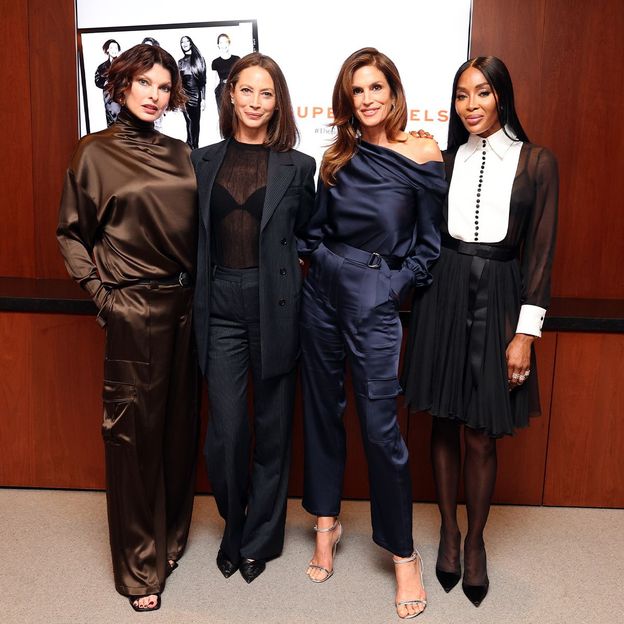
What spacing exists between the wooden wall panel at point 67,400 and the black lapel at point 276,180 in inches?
44.6

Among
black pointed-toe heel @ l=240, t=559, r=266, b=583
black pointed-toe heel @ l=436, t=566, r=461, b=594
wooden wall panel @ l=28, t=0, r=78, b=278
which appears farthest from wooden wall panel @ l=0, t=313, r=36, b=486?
black pointed-toe heel @ l=436, t=566, r=461, b=594

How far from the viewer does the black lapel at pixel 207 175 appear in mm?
2283

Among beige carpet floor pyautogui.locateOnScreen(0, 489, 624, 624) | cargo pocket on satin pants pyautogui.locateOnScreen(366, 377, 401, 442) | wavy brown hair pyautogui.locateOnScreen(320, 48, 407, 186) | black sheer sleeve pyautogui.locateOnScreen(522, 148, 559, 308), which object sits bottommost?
beige carpet floor pyautogui.locateOnScreen(0, 489, 624, 624)

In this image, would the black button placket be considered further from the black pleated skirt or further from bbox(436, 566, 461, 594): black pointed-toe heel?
bbox(436, 566, 461, 594): black pointed-toe heel

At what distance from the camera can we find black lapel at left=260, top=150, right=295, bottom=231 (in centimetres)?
228

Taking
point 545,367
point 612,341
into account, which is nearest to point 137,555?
point 545,367

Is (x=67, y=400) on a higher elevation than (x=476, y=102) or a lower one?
lower

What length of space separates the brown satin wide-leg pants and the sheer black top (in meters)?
0.20

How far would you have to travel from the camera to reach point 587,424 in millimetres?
3066

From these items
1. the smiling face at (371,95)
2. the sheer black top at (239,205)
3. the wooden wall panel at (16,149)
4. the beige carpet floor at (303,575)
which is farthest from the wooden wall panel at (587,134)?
the wooden wall panel at (16,149)

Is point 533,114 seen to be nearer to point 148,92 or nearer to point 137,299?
point 148,92

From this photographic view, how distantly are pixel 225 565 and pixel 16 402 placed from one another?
1.19 meters

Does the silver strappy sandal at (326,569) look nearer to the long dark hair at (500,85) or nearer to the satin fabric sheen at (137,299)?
the satin fabric sheen at (137,299)

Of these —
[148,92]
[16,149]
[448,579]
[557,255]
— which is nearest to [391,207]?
[148,92]
